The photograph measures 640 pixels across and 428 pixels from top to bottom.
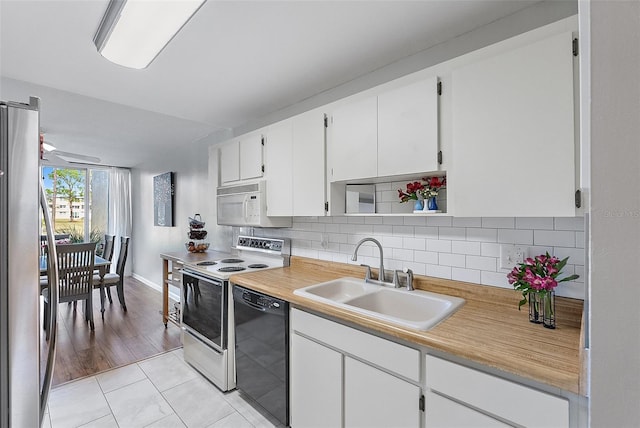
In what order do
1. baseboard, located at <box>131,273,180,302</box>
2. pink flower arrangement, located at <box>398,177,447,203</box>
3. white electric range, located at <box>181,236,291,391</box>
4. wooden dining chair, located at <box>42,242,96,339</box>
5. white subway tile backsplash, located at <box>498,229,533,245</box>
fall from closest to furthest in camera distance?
1. white subway tile backsplash, located at <box>498,229,533,245</box>
2. pink flower arrangement, located at <box>398,177,447,203</box>
3. white electric range, located at <box>181,236,291,391</box>
4. wooden dining chair, located at <box>42,242,96,339</box>
5. baseboard, located at <box>131,273,180,302</box>

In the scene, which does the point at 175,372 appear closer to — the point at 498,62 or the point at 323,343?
the point at 323,343

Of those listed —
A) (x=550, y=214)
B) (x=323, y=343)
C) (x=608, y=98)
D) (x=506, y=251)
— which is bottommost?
(x=323, y=343)

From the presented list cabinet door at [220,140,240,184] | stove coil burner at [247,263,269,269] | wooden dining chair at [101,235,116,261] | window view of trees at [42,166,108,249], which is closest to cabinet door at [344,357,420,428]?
stove coil burner at [247,263,269,269]

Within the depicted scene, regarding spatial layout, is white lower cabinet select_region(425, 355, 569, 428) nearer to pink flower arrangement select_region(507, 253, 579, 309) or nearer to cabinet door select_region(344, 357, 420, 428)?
cabinet door select_region(344, 357, 420, 428)

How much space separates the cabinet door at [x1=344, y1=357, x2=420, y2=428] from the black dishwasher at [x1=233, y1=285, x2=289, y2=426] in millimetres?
484

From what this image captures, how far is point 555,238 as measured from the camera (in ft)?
4.62

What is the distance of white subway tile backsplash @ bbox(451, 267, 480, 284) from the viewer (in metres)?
1.65

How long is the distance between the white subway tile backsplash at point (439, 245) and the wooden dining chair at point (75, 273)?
3538 mm

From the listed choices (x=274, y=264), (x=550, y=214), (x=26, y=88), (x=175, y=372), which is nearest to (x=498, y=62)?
(x=550, y=214)

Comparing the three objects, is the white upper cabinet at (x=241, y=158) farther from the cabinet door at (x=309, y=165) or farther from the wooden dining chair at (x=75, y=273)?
the wooden dining chair at (x=75, y=273)

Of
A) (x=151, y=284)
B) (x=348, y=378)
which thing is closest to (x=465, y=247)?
(x=348, y=378)

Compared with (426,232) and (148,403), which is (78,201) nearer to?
(148,403)

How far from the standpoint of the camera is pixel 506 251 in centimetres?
153

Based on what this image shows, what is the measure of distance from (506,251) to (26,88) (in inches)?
142
